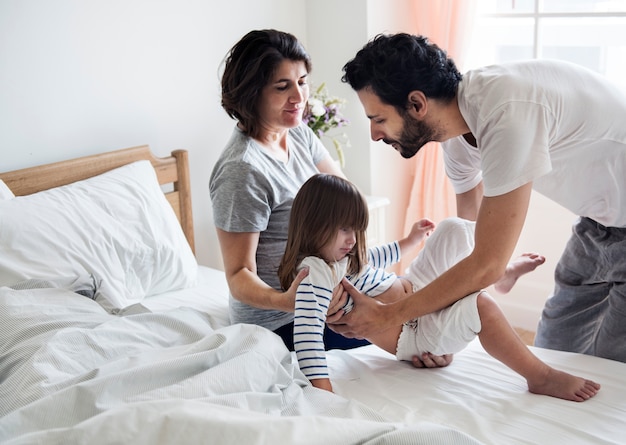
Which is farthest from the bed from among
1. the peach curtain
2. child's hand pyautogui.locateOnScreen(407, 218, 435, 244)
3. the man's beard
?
the peach curtain

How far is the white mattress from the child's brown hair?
334 mm

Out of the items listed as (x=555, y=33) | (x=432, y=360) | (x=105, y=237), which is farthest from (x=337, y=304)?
(x=555, y=33)

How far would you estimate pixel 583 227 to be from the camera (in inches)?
78.3

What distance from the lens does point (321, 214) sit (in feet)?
5.86

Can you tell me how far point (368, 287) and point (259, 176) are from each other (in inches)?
16.5

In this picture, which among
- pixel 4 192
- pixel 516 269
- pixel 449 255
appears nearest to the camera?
pixel 449 255

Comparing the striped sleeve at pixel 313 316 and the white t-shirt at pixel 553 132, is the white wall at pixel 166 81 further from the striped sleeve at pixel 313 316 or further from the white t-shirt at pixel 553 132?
the white t-shirt at pixel 553 132

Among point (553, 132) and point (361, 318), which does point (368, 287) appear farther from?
point (553, 132)

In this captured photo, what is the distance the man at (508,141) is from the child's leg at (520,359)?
77 mm

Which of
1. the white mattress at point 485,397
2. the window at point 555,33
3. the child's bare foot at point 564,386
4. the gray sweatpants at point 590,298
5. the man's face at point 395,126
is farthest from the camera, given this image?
the window at point 555,33

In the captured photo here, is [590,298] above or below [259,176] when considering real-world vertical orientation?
below

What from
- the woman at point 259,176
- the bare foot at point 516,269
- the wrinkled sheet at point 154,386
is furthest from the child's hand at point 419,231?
the wrinkled sheet at point 154,386

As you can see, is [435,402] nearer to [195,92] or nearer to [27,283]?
[27,283]

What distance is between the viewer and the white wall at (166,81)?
2336 millimetres
